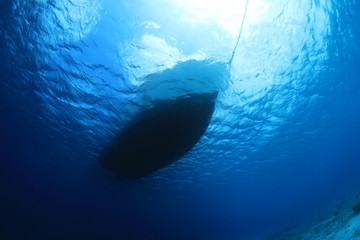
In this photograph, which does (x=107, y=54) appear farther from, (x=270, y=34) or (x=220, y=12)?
(x=270, y=34)

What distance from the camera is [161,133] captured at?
336 inches

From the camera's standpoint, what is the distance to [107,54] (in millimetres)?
8156

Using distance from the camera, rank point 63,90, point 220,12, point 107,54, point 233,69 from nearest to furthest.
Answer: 1. point 220,12
2. point 107,54
3. point 233,69
4. point 63,90

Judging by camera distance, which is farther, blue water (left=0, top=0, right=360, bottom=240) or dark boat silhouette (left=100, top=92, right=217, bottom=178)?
dark boat silhouette (left=100, top=92, right=217, bottom=178)

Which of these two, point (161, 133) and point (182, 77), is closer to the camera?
point (182, 77)

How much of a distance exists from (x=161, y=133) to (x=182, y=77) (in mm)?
2699

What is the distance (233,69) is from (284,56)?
257cm

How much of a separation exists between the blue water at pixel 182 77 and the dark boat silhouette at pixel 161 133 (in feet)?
1.76

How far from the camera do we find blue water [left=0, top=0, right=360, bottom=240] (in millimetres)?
7215

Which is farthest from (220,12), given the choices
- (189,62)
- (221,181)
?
(221,181)

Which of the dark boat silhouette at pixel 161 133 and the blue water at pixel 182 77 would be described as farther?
the dark boat silhouette at pixel 161 133

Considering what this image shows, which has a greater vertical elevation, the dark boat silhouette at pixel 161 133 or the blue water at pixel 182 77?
the blue water at pixel 182 77

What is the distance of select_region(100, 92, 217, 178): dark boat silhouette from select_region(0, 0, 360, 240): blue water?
1.76 feet

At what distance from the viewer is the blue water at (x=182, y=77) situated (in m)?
7.21
